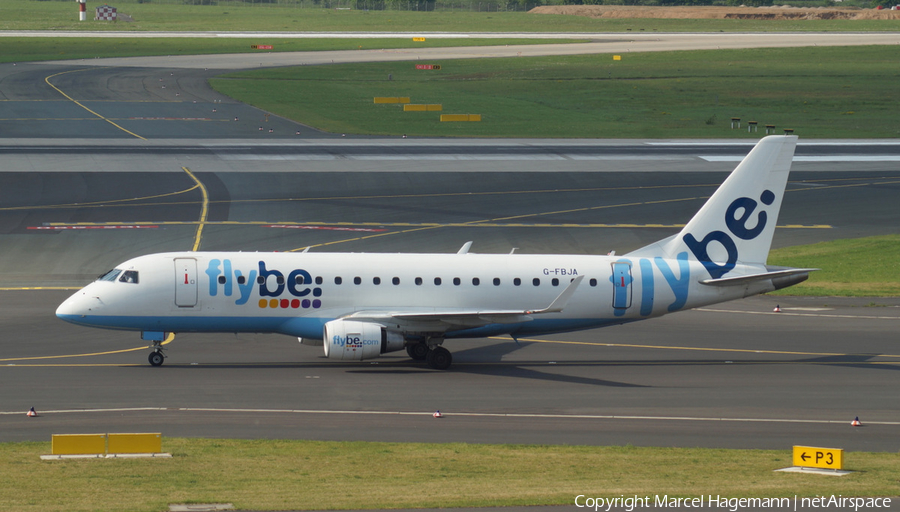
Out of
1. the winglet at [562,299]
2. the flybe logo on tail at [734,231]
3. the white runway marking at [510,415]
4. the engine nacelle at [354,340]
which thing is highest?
the flybe logo on tail at [734,231]

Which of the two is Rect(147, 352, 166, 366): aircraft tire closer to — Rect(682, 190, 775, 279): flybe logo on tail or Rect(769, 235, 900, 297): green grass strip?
Rect(682, 190, 775, 279): flybe logo on tail

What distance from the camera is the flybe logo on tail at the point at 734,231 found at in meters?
40.2

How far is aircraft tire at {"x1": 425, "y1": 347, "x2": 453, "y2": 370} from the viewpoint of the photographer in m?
37.9

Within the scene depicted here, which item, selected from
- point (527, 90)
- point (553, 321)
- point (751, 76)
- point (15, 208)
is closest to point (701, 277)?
point (553, 321)

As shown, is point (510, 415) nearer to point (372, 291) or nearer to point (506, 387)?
point (506, 387)

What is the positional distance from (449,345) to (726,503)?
72.0 feet

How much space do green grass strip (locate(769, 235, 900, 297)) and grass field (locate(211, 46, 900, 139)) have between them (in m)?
44.3

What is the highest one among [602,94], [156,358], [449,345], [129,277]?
[602,94]

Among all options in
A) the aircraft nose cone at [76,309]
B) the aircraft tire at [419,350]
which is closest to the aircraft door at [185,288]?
the aircraft nose cone at [76,309]

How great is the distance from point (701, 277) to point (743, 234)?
8.46ft

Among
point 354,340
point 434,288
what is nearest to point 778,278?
point 434,288

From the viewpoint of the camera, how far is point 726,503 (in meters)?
21.5

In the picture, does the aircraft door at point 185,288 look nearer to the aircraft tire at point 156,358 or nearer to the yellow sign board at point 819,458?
the aircraft tire at point 156,358

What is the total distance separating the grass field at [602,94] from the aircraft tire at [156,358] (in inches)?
2663
